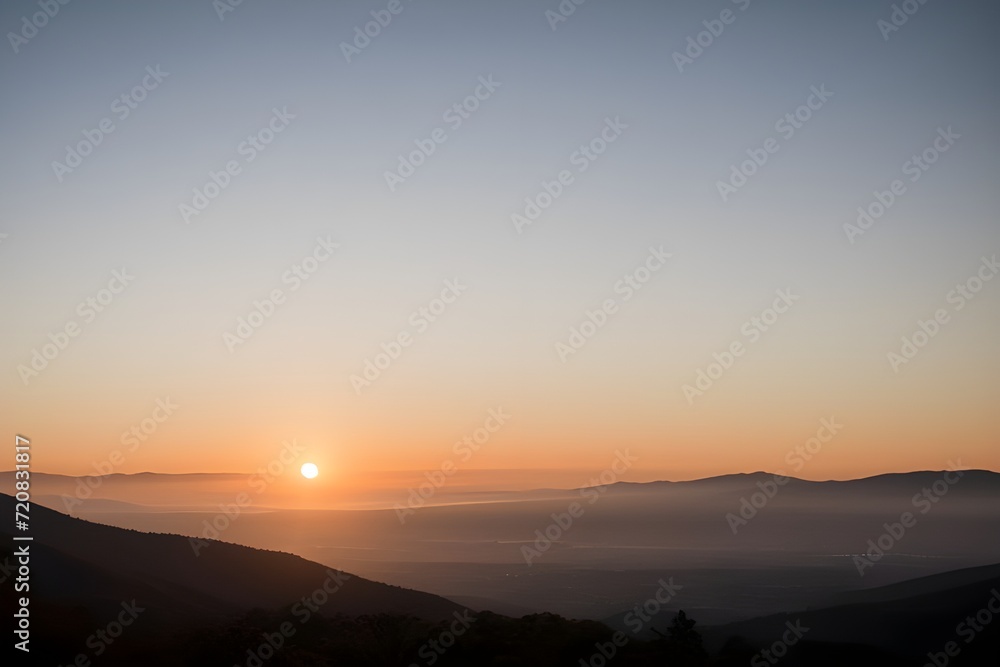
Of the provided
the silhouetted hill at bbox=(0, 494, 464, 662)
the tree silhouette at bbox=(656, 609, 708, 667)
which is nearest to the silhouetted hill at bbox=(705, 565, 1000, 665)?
the tree silhouette at bbox=(656, 609, 708, 667)

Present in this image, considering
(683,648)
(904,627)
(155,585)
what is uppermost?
(155,585)

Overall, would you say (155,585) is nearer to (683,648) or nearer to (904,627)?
(683,648)

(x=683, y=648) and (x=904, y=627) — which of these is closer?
(x=683, y=648)

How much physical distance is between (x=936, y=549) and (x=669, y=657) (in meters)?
125

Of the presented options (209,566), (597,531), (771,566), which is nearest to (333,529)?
(597,531)

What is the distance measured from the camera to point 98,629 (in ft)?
104

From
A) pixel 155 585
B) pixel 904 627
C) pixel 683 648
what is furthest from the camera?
pixel 155 585

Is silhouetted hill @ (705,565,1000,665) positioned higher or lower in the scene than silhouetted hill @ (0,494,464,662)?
lower

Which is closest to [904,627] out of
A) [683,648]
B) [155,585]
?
[683,648]

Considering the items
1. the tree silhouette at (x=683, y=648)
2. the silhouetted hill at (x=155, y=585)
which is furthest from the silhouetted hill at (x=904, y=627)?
the silhouetted hill at (x=155, y=585)

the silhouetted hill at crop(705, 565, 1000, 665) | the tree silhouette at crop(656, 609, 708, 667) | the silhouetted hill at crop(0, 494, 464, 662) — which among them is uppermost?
the silhouetted hill at crop(0, 494, 464, 662)

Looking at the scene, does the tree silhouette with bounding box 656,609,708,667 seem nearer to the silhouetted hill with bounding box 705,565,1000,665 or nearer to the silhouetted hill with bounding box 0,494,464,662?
the silhouetted hill with bounding box 705,565,1000,665

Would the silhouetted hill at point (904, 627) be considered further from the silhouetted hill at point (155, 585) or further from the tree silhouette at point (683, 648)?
the silhouetted hill at point (155, 585)

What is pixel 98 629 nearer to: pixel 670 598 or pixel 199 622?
pixel 199 622
